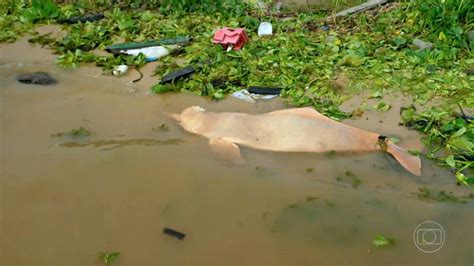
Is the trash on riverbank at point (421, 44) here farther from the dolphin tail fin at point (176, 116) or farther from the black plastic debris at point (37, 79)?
the black plastic debris at point (37, 79)

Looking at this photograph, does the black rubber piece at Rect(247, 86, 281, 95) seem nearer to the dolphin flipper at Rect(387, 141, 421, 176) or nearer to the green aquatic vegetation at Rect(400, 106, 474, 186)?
the green aquatic vegetation at Rect(400, 106, 474, 186)

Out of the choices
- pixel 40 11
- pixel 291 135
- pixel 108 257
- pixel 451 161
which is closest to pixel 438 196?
pixel 451 161

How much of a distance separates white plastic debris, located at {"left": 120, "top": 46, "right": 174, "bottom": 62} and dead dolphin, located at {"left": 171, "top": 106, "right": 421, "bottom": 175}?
1.35 metres

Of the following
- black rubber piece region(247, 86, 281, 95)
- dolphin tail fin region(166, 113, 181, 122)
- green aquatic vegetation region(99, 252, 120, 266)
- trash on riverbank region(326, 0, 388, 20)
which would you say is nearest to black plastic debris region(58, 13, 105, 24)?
dolphin tail fin region(166, 113, 181, 122)

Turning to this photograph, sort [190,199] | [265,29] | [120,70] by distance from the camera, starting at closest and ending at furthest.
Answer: [190,199] < [120,70] < [265,29]

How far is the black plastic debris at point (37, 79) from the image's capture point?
445 centimetres

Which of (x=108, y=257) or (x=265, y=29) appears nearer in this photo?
(x=108, y=257)

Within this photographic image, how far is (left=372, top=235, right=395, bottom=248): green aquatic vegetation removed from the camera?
8.89 ft

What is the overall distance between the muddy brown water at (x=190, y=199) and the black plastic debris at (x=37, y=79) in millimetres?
447

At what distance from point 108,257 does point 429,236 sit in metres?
1.69

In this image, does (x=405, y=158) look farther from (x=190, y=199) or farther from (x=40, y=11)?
(x=40, y=11)

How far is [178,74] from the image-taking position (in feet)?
14.7

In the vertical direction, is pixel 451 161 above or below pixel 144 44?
above

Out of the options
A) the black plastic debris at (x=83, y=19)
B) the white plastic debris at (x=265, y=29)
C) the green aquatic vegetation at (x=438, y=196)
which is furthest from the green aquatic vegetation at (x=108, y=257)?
the black plastic debris at (x=83, y=19)
